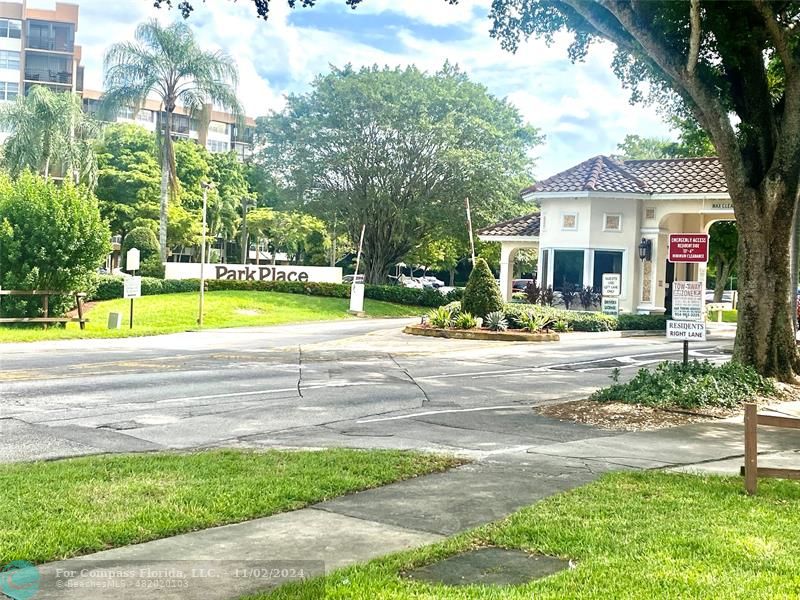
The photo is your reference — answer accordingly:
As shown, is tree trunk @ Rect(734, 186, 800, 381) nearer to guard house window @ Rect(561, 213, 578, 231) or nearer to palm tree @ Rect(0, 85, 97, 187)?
guard house window @ Rect(561, 213, 578, 231)

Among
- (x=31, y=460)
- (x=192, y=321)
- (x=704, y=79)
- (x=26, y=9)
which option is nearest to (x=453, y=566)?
(x=31, y=460)

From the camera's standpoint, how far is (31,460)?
8875 millimetres

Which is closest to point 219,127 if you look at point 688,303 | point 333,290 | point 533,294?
point 333,290

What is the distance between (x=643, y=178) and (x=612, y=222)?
2.80m

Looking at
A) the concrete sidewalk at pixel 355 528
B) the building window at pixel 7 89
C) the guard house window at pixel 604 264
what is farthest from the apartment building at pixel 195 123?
the concrete sidewalk at pixel 355 528

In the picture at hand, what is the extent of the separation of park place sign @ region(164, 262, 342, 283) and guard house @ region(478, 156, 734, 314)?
14628 millimetres

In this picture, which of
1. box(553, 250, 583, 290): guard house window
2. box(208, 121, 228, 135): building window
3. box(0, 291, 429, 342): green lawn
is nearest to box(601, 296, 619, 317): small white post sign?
box(553, 250, 583, 290): guard house window

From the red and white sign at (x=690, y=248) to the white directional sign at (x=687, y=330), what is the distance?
5.36 ft

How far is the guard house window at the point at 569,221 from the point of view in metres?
35.3

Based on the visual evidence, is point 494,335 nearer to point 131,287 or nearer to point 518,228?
point 131,287

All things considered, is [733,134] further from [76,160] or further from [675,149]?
[76,160]

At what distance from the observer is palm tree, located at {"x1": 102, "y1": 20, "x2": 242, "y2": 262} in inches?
1693

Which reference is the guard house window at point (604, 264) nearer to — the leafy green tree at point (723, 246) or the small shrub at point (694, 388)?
the leafy green tree at point (723, 246)

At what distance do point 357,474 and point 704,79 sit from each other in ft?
36.2
